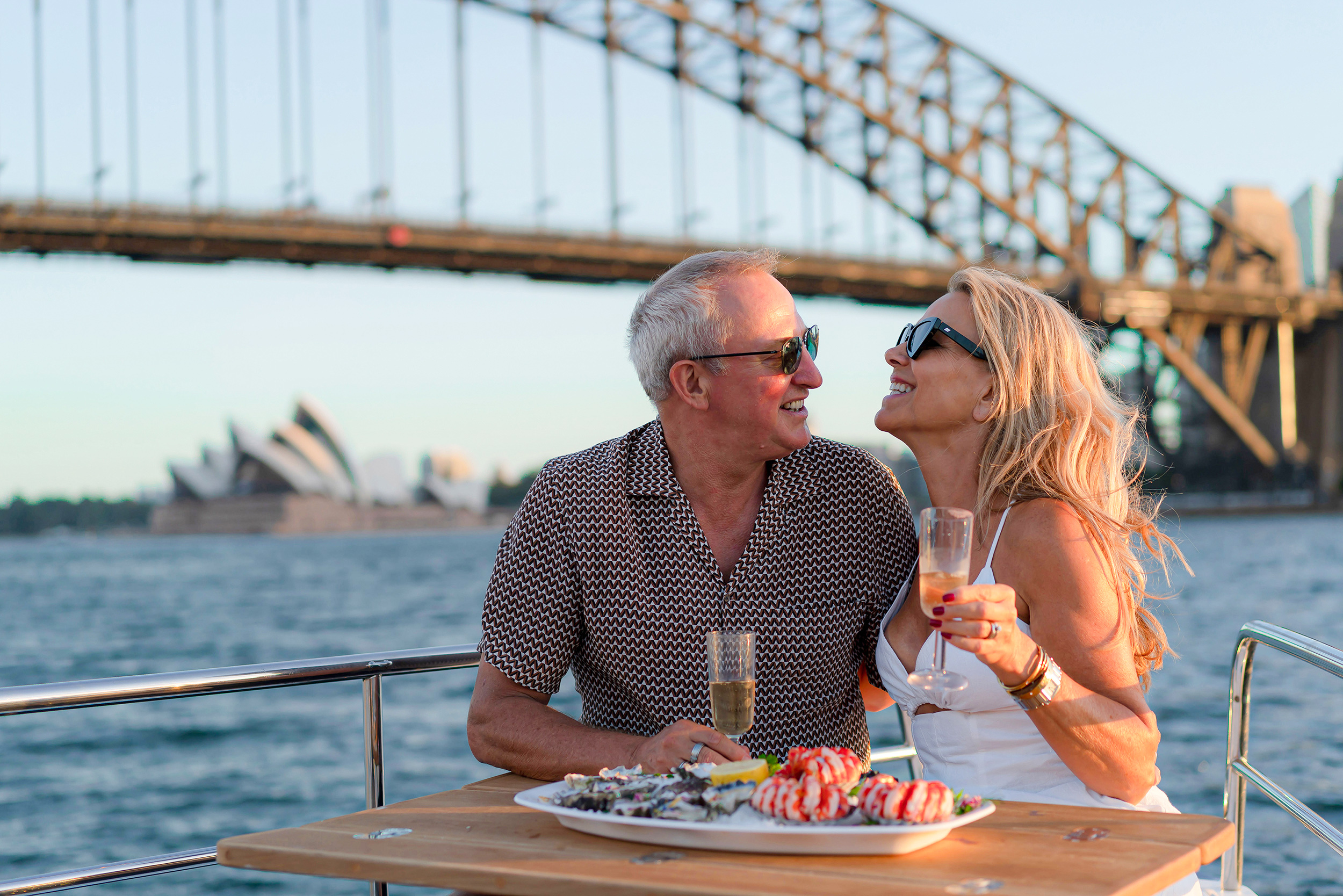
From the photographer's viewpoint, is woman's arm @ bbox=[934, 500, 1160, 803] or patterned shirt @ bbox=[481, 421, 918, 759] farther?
patterned shirt @ bbox=[481, 421, 918, 759]

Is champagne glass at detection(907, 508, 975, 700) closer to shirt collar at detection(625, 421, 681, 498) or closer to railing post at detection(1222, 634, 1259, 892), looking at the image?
shirt collar at detection(625, 421, 681, 498)

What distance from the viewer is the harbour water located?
1010 centimetres

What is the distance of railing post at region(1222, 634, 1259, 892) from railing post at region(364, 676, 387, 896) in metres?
1.50

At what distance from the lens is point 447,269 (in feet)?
81.6

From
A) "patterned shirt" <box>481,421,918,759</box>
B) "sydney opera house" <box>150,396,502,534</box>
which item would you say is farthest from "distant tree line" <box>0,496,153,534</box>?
"patterned shirt" <box>481,421,918,759</box>

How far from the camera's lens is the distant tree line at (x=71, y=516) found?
6228cm

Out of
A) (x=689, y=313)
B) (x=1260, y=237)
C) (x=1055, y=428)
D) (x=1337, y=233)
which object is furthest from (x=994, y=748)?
(x=1337, y=233)

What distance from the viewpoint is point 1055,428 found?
6.35 feet

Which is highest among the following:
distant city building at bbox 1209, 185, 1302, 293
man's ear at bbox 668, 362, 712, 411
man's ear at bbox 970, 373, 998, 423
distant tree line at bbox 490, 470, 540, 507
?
distant city building at bbox 1209, 185, 1302, 293

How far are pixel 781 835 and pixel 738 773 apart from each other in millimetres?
145

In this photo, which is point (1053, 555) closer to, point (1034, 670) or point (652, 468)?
point (1034, 670)

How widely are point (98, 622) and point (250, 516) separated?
71.7ft

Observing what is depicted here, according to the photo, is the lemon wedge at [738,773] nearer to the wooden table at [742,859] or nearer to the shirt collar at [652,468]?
the wooden table at [742,859]

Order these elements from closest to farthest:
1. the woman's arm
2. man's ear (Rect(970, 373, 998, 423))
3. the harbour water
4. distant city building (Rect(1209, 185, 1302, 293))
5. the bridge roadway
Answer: the woman's arm < man's ear (Rect(970, 373, 998, 423)) < the harbour water < the bridge roadway < distant city building (Rect(1209, 185, 1302, 293))
